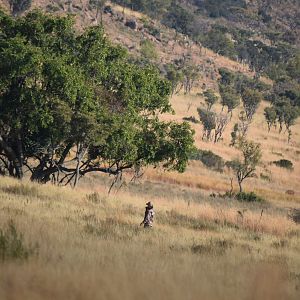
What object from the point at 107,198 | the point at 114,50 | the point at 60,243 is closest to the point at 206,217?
the point at 107,198

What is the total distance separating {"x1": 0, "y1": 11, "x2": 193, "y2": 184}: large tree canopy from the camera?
18.1 m

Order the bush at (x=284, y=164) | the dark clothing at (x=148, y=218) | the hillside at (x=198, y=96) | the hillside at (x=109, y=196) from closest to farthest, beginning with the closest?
the hillside at (x=109, y=196), the dark clothing at (x=148, y=218), the hillside at (x=198, y=96), the bush at (x=284, y=164)

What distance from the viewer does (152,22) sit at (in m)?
123

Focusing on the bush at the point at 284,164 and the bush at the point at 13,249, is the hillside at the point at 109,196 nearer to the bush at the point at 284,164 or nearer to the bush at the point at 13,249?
the bush at the point at 13,249

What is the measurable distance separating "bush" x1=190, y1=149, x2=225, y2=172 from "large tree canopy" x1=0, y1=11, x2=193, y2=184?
24319 millimetres

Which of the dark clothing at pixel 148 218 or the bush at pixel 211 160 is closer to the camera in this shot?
the dark clothing at pixel 148 218

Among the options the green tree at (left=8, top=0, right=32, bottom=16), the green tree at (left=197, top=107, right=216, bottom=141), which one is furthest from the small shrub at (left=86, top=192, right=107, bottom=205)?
the green tree at (left=8, top=0, right=32, bottom=16)

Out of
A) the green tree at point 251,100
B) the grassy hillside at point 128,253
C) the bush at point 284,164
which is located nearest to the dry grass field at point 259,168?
the bush at point 284,164

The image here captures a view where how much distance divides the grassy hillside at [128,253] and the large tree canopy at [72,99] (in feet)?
9.15

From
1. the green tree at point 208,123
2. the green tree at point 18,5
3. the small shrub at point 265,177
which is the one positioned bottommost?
the small shrub at point 265,177

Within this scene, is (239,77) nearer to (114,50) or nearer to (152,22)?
(152,22)

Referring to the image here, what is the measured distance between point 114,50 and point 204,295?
55.0 feet

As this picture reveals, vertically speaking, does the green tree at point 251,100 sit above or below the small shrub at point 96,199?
above

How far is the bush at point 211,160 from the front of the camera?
46281 mm
